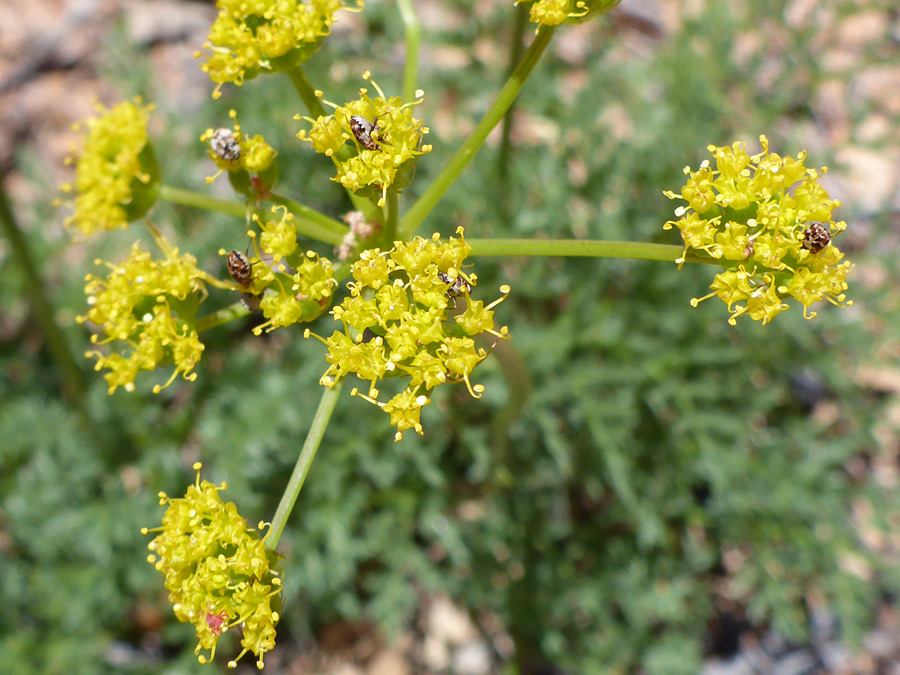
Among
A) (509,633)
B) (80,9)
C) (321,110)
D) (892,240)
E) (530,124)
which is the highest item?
(321,110)

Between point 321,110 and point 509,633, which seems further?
point 509,633

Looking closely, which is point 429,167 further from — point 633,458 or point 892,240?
point 892,240

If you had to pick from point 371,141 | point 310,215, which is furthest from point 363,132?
point 310,215

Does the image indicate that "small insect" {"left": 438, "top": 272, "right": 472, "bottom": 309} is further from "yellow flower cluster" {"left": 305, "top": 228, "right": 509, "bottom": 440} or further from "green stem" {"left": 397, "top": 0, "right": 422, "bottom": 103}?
"green stem" {"left": 397, "top": 0, "right": 422, "bottom": 103}

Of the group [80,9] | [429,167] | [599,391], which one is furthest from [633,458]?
[80,9]

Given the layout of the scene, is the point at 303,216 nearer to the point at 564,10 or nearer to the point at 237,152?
the point at 237,152

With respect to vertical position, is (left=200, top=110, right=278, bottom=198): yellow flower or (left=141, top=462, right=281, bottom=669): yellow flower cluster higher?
(left=200, top=110, right=278, bottom=198): yellow flower

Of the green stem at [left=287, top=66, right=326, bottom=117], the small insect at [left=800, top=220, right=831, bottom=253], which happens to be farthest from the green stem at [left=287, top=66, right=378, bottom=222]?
the small insect at [left=800, top=220, right=831, bottom=253]
